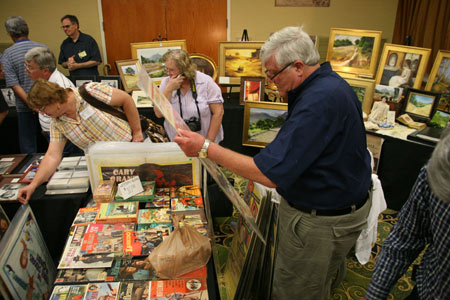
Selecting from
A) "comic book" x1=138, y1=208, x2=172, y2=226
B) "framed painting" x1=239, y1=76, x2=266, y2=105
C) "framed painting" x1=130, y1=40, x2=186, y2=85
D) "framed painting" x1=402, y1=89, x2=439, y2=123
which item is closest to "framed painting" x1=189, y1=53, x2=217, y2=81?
"framed painting" x1=130, y1=40, x2=186, y2=85

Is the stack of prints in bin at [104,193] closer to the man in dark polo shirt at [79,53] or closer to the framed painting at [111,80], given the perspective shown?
the framed painting at [111,80]

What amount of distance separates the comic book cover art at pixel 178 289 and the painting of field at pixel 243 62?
2921 mm

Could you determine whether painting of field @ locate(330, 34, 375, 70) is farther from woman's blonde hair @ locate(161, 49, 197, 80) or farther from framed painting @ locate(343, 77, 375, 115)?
woman's blonde hair @ locate(161, 49, 197, 80)

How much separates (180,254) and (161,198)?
1.90 feet

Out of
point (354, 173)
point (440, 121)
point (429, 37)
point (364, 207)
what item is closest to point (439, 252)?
point (354, 173)

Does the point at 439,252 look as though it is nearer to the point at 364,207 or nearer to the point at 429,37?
the point at 364,207

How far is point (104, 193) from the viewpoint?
182 centimetres

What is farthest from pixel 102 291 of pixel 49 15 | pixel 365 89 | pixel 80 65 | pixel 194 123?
pixel 49 15

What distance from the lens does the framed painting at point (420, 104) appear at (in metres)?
3.03

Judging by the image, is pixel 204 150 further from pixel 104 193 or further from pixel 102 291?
pixel 104 193

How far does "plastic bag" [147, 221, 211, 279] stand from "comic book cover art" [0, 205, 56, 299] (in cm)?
61

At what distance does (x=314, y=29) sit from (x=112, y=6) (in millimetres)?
3532

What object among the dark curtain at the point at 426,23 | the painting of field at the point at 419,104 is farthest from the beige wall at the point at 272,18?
the painting of field at the point at 419,104

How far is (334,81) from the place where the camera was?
4.09ft
